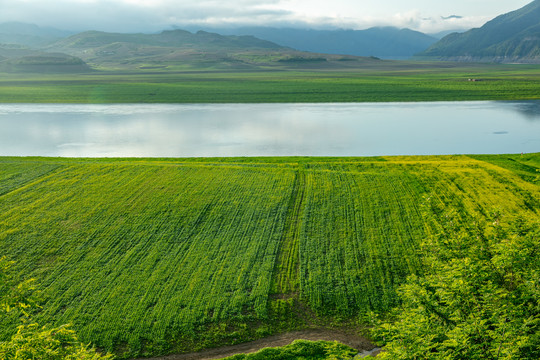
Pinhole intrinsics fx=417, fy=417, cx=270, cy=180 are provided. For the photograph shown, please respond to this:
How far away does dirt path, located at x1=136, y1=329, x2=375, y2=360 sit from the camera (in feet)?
63.4

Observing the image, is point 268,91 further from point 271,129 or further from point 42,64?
point 42,64

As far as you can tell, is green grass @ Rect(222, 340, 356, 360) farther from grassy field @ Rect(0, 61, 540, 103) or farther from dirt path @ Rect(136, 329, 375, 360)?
grassy field @ Rect(0, 61, 540, 103)

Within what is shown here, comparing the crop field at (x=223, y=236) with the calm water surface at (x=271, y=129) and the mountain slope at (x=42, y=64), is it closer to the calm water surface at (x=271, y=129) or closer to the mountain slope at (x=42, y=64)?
the calm water surface at (x=271, y=129)

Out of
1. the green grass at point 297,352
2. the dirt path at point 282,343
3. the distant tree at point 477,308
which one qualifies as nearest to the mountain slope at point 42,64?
the dirt path at point 282,343

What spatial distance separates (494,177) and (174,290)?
3132cm

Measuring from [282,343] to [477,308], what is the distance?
9.75 meters

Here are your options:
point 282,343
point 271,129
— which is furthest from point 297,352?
point 271,129

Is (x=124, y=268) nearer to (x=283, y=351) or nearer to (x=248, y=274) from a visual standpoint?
(x=248, y=274)

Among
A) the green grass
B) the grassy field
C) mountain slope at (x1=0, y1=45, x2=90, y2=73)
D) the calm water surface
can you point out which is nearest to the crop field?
the green grass

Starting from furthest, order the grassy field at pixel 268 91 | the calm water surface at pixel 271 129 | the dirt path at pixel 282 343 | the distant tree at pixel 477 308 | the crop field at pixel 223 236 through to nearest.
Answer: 1. the grassy field at pixel 268 91
2. the calm water surface at pixel 271 129
3. the crop field at pixel 223 236
4. the dirt path at pixel 282 343
5. the distant tree at pixel 477 308

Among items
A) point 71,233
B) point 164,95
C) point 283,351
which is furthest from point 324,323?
point 164,95

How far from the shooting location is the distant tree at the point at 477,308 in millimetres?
11609

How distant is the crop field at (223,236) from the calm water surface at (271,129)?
28.2 feet

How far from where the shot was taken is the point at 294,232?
95.6 ft
